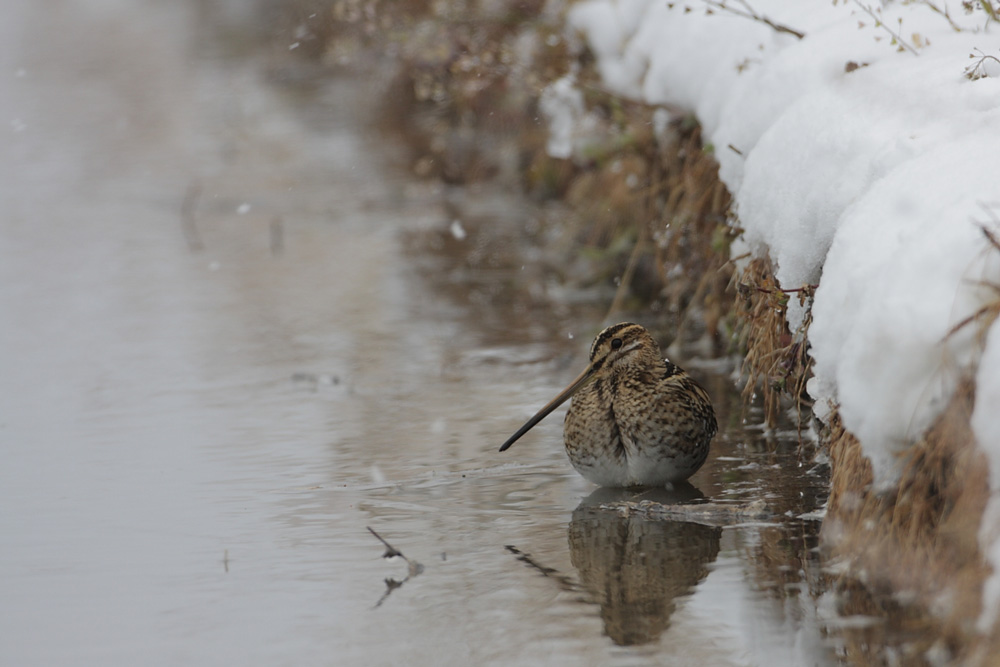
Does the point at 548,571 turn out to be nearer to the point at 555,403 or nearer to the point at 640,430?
the point at 640,430

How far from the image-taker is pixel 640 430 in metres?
4.07

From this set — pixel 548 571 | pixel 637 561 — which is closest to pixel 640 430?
pixel 637 561

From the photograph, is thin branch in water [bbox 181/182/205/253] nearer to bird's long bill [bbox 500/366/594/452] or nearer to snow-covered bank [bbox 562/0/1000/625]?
snow-covered bank [bbox 562/0/1000/625]

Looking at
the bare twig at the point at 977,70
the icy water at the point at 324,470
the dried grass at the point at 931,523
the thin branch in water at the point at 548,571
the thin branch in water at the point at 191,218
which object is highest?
the bare twig at the point at 977,70

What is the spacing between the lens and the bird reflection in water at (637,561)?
319 cm

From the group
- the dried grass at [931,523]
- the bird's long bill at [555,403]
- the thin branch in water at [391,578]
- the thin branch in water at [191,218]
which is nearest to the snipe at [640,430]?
the bird's long bill at [555,403]

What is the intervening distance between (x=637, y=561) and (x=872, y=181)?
3.81ft

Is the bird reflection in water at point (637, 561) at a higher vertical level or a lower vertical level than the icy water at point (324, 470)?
higher

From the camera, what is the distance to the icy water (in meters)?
3.18

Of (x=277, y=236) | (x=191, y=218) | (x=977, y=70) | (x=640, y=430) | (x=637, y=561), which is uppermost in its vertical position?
(x=977, y=70)

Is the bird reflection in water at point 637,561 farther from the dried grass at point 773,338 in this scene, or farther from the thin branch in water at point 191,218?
the thin branch in water at point 191,218

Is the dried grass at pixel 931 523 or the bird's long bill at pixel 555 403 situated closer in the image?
the dried grass at pixel 931 523

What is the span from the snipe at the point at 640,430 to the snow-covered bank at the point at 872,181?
0.46 meters

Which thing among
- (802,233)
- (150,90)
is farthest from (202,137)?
(802,233)
